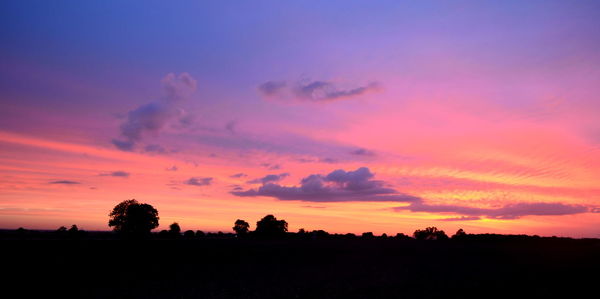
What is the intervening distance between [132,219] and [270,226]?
6267 centimetres

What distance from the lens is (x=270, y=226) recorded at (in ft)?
518

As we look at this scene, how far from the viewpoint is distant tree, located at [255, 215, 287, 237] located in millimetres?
153212

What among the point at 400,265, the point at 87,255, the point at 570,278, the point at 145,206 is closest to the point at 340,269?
the point at 400,265

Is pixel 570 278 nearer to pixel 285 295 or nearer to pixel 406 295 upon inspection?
pixel 406 295

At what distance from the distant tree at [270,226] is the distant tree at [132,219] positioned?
5256cm

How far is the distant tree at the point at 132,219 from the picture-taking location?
105m

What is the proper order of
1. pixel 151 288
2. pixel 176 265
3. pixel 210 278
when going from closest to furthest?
pixel 151 288 < pixel 210 278 < pixel 176 265

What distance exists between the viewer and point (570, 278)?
39688 mm

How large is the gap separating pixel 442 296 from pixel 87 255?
129ft

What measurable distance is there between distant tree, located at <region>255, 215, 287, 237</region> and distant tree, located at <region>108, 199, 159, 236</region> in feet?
172

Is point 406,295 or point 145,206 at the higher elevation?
point 145,206

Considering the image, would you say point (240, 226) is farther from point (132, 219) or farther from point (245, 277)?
point (245, 277)

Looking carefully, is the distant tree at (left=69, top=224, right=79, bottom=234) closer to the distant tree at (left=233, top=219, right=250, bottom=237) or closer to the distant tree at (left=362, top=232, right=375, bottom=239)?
the distant tree at (left=233, top=219, right=250, bottom=237)

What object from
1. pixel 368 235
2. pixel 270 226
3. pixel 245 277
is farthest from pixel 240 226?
pixel 245 277
